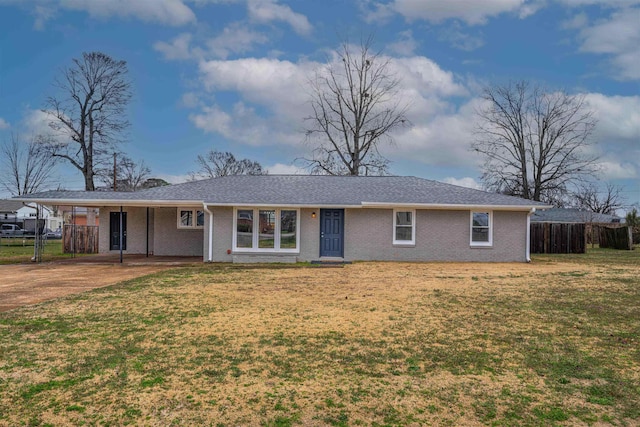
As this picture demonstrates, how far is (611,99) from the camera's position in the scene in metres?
27.3

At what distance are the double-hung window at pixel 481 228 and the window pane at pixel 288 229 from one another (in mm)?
7453

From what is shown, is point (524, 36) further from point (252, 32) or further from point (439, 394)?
point (439, 394)

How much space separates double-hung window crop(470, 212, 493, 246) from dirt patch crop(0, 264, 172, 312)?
486 inches

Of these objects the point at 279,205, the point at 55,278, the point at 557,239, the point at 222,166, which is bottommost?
the point at 55,278

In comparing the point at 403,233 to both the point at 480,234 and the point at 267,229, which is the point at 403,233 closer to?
the point at 480,234

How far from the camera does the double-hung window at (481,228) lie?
18094mm

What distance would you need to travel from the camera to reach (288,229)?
17.6 meters

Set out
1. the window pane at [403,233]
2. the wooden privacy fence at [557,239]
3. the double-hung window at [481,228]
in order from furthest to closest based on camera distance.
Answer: the wooden privacy fence at [557,239] < the double-hung window at [481,228] < the window pane at [403,233]

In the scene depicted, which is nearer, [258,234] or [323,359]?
[323,359]

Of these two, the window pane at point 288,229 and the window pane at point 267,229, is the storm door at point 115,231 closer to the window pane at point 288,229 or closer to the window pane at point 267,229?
the window pane at point 267,229

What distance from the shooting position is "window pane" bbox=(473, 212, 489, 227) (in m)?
18.1

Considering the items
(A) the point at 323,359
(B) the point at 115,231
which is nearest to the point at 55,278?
(B) the point at 115,231

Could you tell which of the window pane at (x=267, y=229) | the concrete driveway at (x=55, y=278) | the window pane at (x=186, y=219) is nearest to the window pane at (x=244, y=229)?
the window pane at (x=267, y=229)

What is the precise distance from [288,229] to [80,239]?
12.7m
